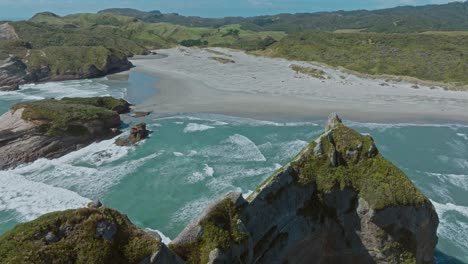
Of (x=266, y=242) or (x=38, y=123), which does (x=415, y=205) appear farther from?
(x=38, y=123)

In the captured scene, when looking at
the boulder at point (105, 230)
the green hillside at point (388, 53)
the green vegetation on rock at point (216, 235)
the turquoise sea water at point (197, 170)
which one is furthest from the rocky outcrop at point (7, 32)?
the boulder at point (105, 230)

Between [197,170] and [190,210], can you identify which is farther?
[197,170]

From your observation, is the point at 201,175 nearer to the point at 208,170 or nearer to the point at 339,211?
the point at 208,170

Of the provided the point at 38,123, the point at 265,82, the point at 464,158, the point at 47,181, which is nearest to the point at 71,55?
the point at 265,82

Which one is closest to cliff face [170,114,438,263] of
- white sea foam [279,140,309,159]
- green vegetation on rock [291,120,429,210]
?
green vegetation on rock [291,120,429,210]

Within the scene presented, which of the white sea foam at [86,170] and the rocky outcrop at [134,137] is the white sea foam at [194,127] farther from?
the white sea foam at [86,170]

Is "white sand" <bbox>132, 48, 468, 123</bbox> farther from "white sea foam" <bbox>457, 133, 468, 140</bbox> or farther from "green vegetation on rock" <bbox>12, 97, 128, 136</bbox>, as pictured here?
"green vegetation on rock" <bbox>12, 97, 128, 136</bbox>

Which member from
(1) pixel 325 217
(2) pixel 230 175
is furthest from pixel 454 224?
(2) pixel 230 175
